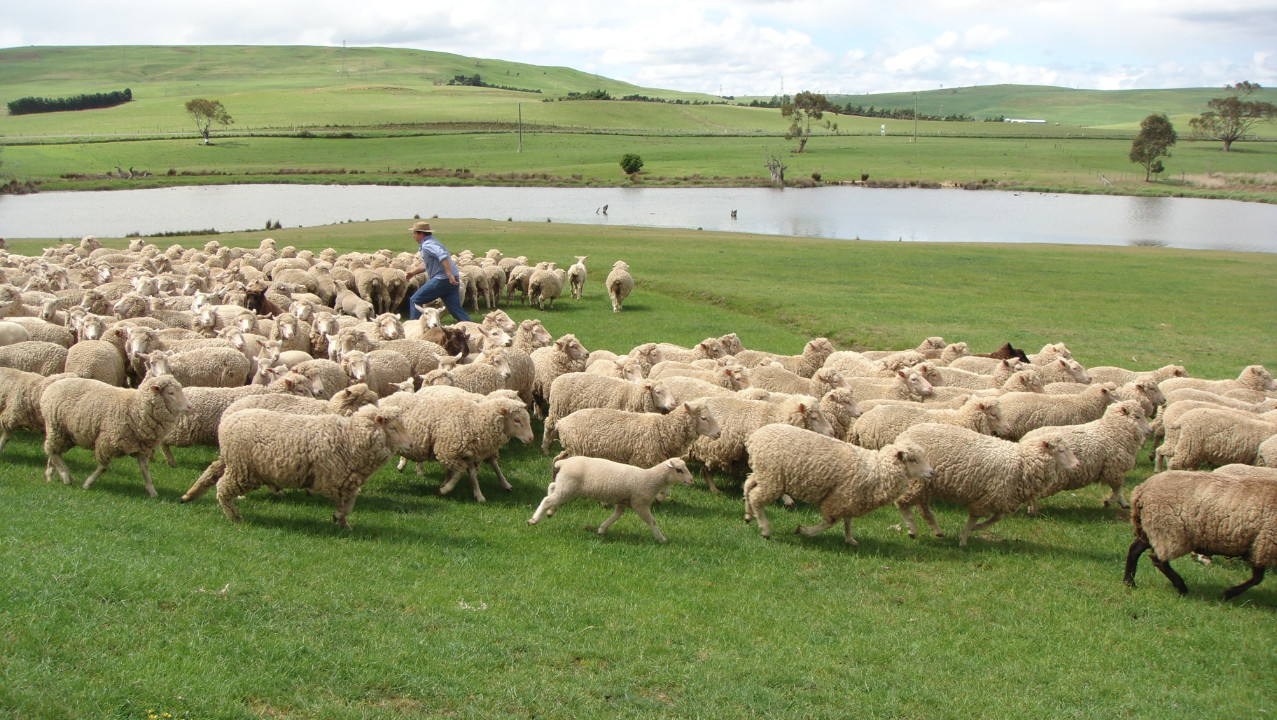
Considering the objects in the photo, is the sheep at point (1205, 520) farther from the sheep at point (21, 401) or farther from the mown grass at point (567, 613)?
the sheep at point (21, 401)

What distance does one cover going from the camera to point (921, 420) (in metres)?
10.6

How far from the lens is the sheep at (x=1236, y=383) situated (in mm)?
13094

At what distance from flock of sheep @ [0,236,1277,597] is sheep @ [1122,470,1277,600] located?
0.06 feet

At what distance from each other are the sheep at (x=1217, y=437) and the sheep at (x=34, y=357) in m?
14.4

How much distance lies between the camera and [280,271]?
2039 centimetres

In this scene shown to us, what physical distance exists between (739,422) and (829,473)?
182cm

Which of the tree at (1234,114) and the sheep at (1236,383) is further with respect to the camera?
the tree at (1234,114)

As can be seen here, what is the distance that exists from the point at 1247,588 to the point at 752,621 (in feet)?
14.9

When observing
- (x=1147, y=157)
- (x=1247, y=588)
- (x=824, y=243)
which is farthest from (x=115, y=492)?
(x=1147, y=157)

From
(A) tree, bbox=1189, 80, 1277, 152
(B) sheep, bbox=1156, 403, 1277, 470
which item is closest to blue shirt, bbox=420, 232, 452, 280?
(B) sheep, bbox=1156, 403, 1277, 470

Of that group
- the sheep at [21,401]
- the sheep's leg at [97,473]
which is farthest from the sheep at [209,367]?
the sheep's leg at [97,473]

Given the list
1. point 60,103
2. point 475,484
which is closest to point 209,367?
point 475,484

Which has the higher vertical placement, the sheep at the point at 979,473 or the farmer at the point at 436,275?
the farmer at the point at 436,275

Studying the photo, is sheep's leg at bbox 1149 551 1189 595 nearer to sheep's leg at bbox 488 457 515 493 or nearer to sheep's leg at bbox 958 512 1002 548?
sheep's leg at bbox 958 512 1002 548
